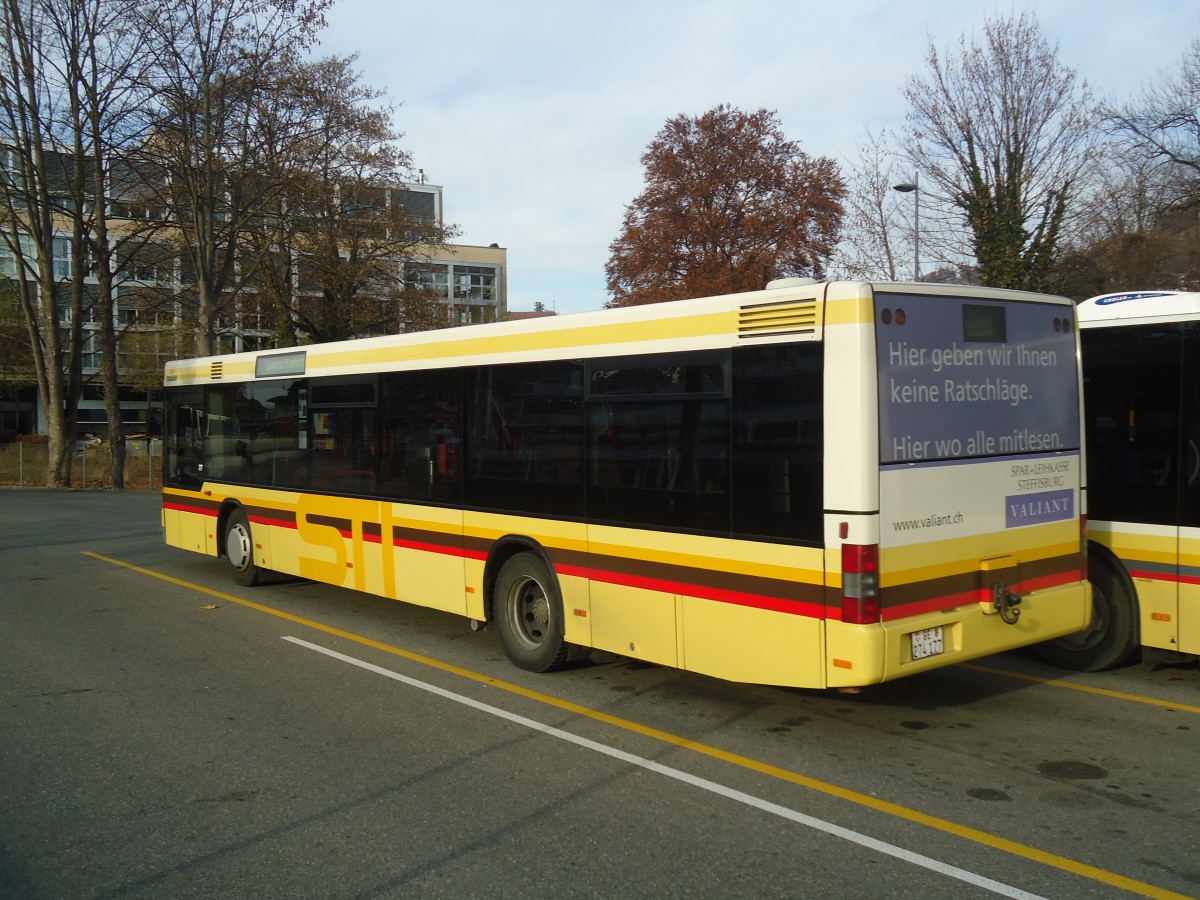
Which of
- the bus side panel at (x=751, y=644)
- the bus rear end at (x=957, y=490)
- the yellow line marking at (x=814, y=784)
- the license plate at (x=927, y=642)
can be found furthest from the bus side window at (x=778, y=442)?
the yellow line marking at (x=814, y=784)

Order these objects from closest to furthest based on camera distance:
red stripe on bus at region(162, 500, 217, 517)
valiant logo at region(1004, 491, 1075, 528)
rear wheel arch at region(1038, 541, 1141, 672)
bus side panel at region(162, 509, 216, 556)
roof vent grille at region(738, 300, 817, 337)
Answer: roof vent grille at region(738, 300, 817, 337), valiant logo at region(1004, 491, 1075, 528), rear wheel arch at region(1038, 541, 1141, 672), red stripe on bus at region(162, 500, 217, 517), bus side panel at region(162, 509, 216, 556)

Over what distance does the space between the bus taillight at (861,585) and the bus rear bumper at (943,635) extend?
64mm

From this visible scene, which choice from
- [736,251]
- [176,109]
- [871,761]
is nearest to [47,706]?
[871,761]

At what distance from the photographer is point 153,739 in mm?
6168

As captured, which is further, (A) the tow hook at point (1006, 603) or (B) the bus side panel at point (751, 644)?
(A) the tow hook at point (1006, 603)

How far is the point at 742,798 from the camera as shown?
5109mm

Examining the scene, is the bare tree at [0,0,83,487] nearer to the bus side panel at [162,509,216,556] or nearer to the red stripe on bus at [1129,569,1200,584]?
the bus side panel at [162,509,216,556]

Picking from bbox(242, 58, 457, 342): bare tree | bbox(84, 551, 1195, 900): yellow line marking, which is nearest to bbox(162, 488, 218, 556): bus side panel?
bbox(84, 551, 1195, 900): yellow line marking

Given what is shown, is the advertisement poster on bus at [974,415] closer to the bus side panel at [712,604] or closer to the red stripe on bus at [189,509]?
the bus side panel at [712,604]

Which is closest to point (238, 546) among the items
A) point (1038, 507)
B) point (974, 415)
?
point (974, 415)

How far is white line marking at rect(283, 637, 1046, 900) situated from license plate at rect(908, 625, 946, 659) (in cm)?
135

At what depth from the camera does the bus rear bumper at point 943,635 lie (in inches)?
216

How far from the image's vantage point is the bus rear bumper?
550 centimetres

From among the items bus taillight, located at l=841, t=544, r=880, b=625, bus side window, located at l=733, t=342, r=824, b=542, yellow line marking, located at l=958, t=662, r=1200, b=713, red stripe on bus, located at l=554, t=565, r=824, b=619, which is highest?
bus side window, located at l=733, t=342, r=824, b=542
